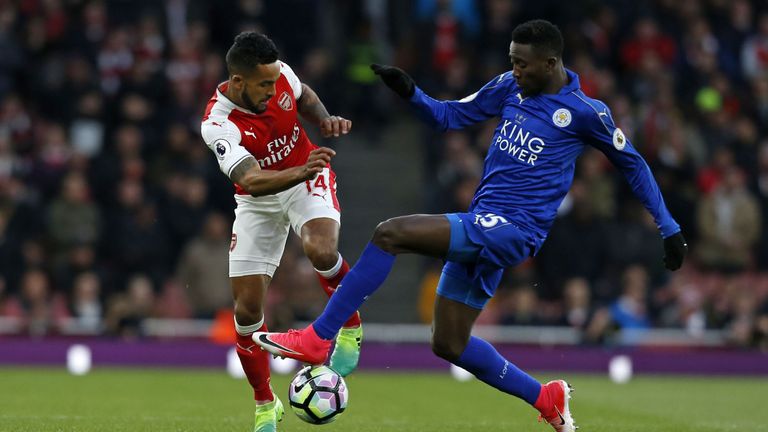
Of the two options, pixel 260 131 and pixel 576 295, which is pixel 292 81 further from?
pixel 576 295

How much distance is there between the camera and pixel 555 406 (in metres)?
8.54

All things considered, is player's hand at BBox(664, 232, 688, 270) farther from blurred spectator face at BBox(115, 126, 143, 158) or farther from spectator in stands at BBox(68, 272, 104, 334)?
blurred spectator face at BBox(115, 126, 143, 158)

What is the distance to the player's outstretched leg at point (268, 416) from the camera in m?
8.82

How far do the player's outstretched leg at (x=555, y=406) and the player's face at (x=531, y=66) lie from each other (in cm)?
192

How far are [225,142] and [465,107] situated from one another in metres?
1.54

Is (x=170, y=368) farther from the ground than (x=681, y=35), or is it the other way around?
(x=681, y=35)

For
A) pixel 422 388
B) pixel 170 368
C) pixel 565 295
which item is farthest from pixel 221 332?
pixel 565 295

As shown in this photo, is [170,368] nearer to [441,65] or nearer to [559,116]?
[441,65]

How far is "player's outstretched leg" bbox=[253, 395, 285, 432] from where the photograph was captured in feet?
28.9

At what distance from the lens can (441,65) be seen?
60.6 feet

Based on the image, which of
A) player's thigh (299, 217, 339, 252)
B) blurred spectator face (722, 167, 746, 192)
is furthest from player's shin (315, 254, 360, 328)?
blurred spectator face (722, 167, 746, 192)

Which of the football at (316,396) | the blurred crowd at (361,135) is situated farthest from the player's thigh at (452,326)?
the blurred crowd at (361,135)

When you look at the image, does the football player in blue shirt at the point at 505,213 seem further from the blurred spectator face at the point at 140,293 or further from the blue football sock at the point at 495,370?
the blurred spectator face at the point at 140,293

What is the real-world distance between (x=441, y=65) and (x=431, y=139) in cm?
105
